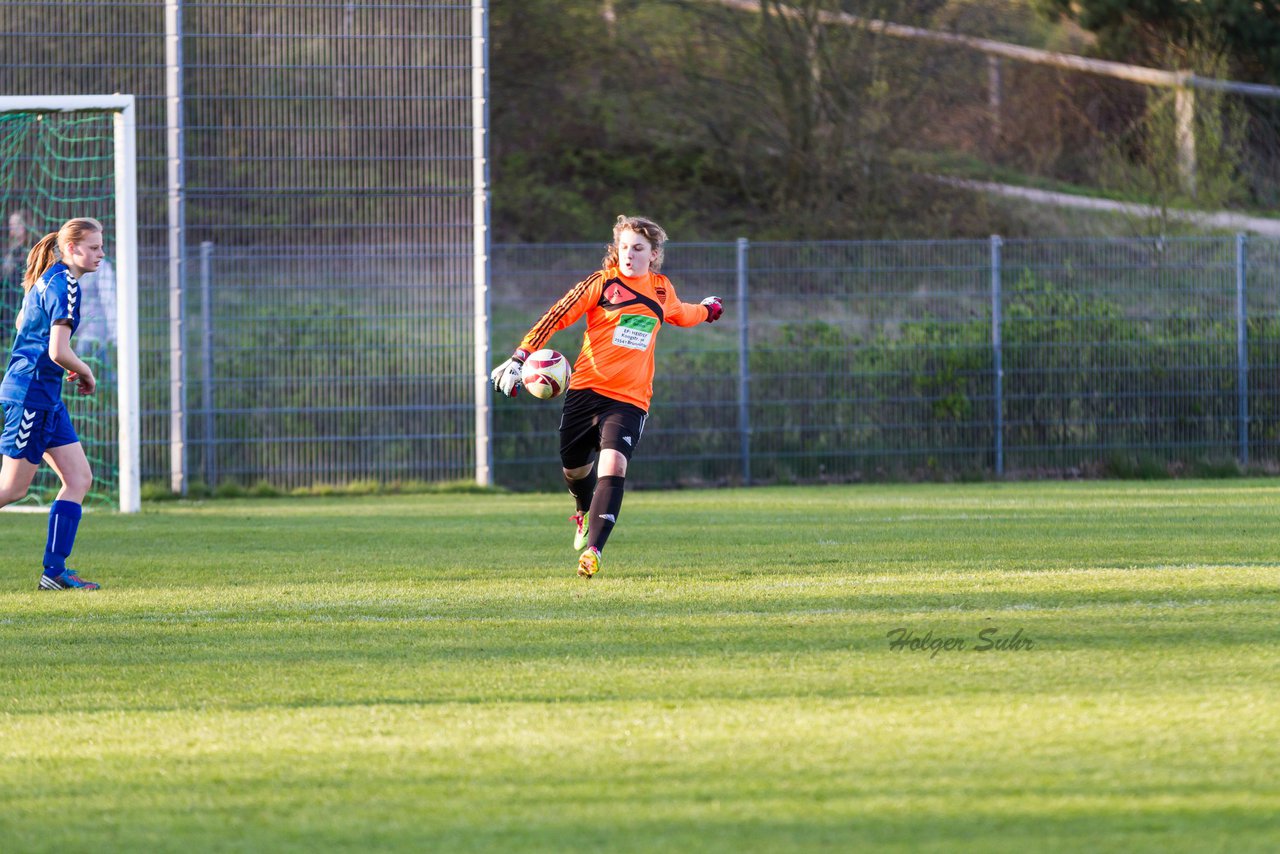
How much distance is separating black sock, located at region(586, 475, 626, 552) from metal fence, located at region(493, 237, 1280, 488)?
7217mm

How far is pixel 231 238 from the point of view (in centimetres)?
1490

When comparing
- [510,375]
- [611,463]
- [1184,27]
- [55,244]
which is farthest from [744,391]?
[1184,27]

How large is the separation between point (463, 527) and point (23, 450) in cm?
354

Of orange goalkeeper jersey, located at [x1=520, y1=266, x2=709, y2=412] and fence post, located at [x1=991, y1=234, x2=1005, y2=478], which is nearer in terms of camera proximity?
orange goalkeeper jersey, located at [x1=520, y1=266, x2=709, y2=412]

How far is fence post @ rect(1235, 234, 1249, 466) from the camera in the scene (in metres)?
16.0

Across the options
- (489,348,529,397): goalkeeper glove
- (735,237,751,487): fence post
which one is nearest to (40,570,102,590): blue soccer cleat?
(489,348,529,397): goalkeeper glove

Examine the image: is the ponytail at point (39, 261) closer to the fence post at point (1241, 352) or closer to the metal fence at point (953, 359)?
the metal fence at point (953, 359)

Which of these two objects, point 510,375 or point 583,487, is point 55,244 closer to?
point 510,375

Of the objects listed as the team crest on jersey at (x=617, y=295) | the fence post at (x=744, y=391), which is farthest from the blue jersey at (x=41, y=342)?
the fence post at (x=744, y=391)

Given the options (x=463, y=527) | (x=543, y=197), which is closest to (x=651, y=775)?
(x=463, y=527)

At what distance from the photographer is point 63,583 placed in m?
8.00

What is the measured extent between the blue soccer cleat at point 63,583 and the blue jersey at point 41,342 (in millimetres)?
825

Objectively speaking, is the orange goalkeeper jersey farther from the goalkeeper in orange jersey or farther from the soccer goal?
the soccer goal

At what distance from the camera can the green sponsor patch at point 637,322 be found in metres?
8.46
